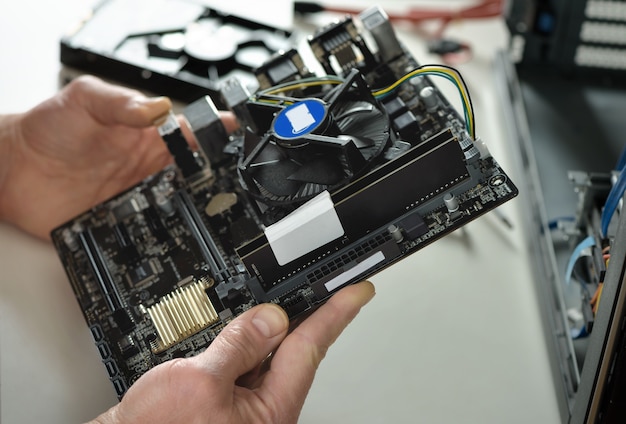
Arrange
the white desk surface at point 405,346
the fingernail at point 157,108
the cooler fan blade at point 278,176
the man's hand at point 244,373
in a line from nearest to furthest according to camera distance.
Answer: the man's hand at point 244,373 → the cooler fan blade at point 278,176 → the white desk surface at point 405,346 → the fingernail at point 157,108

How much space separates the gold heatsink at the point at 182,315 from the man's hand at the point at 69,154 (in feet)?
2.65

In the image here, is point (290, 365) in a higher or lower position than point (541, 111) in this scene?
lower

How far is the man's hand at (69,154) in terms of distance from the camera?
2699 millimetres

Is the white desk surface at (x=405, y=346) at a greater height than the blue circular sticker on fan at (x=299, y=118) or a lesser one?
lesser

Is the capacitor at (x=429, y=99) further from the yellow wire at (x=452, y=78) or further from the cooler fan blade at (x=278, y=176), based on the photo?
the cooler fan blade at (x=278, y=176)

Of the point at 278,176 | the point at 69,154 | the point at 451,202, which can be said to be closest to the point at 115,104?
the point at 69,154

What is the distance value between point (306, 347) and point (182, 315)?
37cm

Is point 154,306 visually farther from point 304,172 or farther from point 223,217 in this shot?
point 304,172

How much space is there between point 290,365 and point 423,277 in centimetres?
Answer: 83

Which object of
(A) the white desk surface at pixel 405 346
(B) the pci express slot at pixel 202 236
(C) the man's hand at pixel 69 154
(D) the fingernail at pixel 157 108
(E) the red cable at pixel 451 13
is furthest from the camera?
(E) the red cable at pixel 451 13

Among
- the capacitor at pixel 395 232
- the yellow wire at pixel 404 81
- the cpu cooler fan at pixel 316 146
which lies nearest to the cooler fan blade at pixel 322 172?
the cpu cooler fan at pixel 316 146

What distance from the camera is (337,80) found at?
2.11 metres

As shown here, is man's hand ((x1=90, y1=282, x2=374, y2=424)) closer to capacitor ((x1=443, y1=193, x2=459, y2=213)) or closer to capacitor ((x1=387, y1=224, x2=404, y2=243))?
capacitor ((x1=387, y1=224, x2=404, y2=243))

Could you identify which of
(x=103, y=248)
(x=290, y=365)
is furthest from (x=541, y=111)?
(x=103, y=248)
